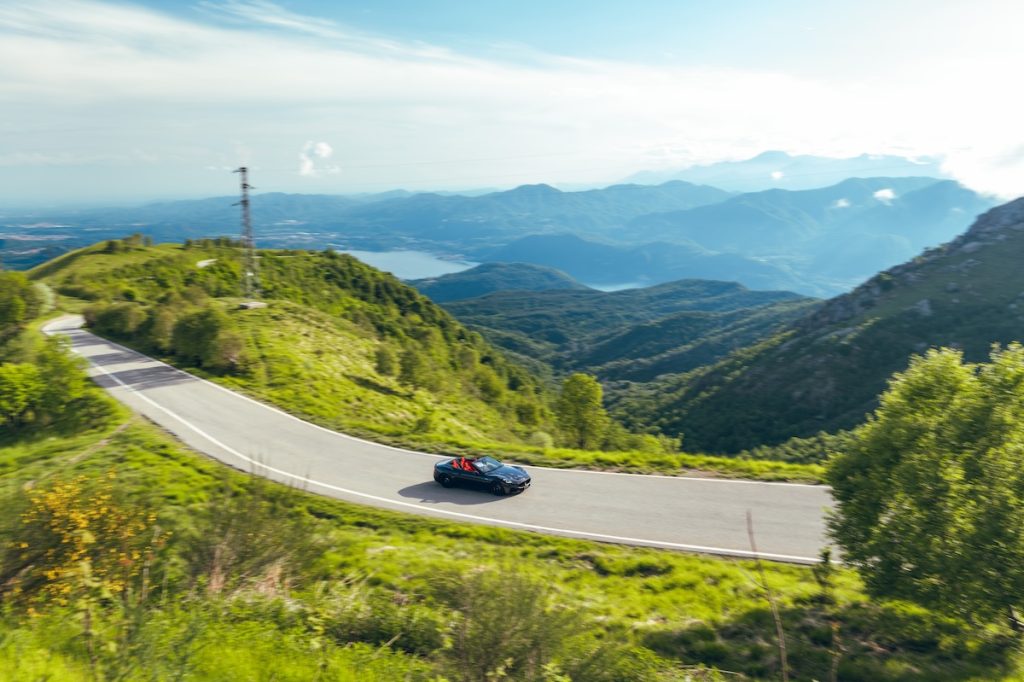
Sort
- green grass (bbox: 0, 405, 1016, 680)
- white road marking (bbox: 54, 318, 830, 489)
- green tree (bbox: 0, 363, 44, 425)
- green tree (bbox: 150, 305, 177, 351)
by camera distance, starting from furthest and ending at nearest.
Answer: green tree (bbox: 150, 305, 177, 351), green tree (bbox: 0, 363, 44, 425), white road marking (bbox: 54, 318, 830, 489), green grass (bbox: 0, 405, 1016, 680)

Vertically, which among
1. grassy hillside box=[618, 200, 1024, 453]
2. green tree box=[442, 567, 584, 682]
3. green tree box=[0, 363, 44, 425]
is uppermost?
green tree box=[442, 567, 584, 682]

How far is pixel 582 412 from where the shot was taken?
39.5m

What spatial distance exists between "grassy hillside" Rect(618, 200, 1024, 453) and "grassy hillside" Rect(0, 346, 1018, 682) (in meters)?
84.0

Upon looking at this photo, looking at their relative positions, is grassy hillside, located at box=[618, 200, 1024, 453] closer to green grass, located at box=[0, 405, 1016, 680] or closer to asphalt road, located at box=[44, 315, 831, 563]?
asphalt road, located at box=[44, 315, 831, 563]

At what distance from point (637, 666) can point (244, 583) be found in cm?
799

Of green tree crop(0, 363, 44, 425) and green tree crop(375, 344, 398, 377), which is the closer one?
green tree crop(0, 363, 44, 425)

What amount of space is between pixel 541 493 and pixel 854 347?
111m

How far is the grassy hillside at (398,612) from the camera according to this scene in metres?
8.59

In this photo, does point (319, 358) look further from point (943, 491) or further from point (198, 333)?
point (943, 491)

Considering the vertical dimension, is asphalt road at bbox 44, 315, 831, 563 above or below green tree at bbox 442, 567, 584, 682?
below

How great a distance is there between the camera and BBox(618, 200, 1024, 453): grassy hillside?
318ft

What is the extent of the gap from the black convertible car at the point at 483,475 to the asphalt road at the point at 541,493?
41 cm

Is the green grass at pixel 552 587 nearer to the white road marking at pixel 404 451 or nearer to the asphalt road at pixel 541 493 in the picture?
the asphalt road at pixel 541 493

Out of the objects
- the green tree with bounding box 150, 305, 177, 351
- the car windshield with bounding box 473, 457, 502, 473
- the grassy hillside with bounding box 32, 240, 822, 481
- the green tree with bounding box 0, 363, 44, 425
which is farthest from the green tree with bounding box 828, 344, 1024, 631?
the green tree with bounding box 150, 305, 177, 351
